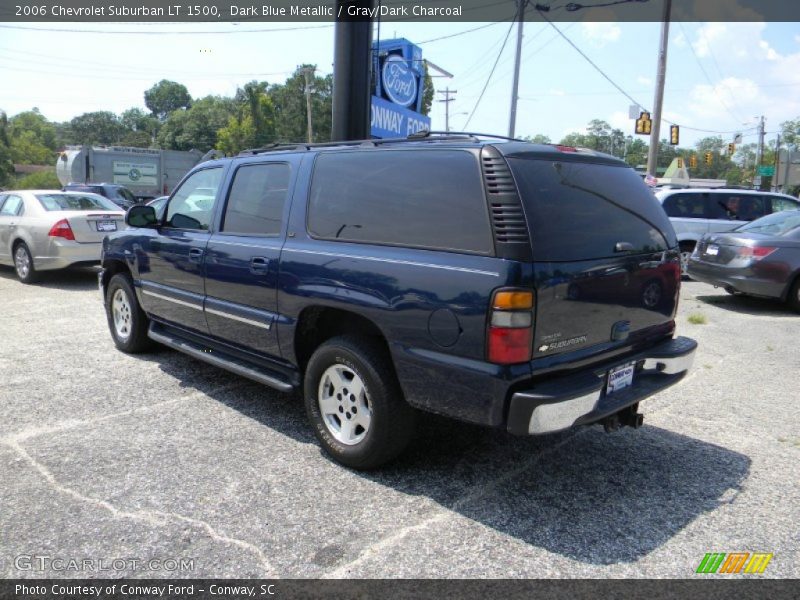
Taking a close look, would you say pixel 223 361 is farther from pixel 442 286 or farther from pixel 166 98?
pixel 166 98

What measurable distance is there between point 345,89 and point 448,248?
221 inches

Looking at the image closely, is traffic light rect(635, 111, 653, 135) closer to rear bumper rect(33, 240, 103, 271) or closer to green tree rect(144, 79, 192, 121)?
rear bumper rect(33, 240, 103, 271)

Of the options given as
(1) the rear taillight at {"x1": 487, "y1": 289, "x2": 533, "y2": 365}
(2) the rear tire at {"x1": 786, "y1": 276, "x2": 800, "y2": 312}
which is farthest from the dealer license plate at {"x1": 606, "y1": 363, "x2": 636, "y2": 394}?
(2) the rear tire at {"x1": 786, "y1": 276, "x2": 800, "y2": 312}

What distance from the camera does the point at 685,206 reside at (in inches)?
481

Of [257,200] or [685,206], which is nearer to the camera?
[257,200]

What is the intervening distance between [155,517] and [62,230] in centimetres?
791

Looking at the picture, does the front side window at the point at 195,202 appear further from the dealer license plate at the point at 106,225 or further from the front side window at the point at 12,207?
the front side window at the point at 12,207

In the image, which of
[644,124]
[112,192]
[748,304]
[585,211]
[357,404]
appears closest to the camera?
[585,211]

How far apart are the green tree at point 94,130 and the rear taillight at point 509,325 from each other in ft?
439

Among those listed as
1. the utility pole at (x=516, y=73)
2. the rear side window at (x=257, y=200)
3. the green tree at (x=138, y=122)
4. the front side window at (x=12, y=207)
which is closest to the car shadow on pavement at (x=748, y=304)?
the rear side window at (x=257, y=200)

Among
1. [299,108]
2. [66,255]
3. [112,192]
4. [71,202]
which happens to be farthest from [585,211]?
A: [299,108]

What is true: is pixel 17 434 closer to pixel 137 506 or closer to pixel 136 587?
pixel 137 506

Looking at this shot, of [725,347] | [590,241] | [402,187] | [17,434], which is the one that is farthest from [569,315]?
[725,347]

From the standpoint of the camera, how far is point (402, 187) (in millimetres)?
3420
